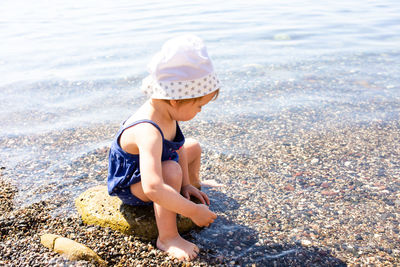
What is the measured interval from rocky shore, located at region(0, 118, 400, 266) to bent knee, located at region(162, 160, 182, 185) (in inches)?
25.3

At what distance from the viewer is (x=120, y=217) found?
344 centimetres

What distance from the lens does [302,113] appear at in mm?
6449

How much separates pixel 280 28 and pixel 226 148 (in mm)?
9657

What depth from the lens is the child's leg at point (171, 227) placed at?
3145 mm

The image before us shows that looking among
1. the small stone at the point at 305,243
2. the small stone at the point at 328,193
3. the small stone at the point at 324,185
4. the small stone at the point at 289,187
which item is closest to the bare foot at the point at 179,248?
the small stone at the point at 305,243

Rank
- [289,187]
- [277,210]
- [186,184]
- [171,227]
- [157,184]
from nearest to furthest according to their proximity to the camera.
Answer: [157,184]
[171,227]
[186,184]
[277,210]
[289,187]

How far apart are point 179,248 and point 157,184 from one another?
27.4 inches

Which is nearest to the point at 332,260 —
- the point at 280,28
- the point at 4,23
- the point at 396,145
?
the point at 396,145

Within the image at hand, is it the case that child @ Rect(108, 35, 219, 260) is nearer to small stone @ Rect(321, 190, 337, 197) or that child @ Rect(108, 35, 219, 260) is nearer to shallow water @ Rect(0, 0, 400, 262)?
shallow water @ Rect(0, 0, 400, 262)

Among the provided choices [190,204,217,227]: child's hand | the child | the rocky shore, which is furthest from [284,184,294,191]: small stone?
[190,204,217,227]: child's hand

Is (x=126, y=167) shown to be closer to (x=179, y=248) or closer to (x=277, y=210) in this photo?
(x=179, y=248)

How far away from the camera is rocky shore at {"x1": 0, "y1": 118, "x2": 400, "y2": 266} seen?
317 centimetres

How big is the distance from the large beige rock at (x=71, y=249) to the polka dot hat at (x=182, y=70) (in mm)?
1394

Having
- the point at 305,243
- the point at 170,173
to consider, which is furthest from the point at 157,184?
the point at 305,243
